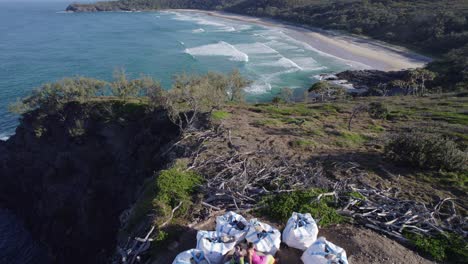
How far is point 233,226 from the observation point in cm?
963

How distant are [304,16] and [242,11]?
48118mm

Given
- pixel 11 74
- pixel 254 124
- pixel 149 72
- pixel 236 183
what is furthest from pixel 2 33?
pixel 236 183

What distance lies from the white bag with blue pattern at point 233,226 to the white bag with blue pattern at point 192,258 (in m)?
1.17

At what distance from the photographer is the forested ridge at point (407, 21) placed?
58.5m

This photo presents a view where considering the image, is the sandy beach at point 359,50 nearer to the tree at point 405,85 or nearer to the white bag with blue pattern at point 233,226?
the tree at point 405,85

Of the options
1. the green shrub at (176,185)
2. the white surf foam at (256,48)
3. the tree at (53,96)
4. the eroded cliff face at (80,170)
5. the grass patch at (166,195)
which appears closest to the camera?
the grass patch at (166,195)

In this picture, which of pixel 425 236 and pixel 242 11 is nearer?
pixel 425 236

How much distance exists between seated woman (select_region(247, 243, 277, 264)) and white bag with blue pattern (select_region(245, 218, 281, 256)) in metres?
0.36

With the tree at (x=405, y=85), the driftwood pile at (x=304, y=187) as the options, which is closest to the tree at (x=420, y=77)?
the tree at (x=405, y=85)

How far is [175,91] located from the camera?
24.3 metres

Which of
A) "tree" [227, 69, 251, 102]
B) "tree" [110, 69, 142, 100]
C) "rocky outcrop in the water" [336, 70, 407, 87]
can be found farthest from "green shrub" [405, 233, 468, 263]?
"rocky outcrop in the water" [336, 70, 407, 87]

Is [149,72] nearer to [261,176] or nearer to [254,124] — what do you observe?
[254,124]

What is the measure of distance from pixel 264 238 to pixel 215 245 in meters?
1.49

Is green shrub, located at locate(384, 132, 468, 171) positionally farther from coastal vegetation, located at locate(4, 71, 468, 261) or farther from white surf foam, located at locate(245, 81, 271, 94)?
white surf foam, located at locate(245, 81, 271, 94)
